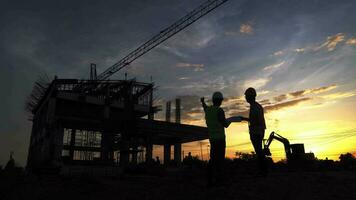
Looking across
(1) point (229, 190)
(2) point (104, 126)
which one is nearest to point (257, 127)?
(1) point (229, 190)

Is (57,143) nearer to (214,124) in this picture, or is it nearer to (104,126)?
(104,126)

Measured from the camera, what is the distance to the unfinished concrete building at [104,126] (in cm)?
3531

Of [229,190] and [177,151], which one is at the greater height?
[177,151]

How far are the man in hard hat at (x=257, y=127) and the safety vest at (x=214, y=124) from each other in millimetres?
751

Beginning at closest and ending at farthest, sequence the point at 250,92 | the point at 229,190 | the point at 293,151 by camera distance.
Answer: the point at 229,190
the point at 250,92
the point at 293,151

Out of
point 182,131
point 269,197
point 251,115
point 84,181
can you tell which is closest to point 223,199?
point 269,197

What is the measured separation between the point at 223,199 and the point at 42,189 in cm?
550

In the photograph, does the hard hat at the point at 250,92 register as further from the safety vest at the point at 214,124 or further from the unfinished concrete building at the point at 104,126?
the unfinished concrete building at the point at 104,126

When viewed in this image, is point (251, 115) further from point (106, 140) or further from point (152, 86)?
point (152, 86)

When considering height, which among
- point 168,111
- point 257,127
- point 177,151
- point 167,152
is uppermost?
point 168,111

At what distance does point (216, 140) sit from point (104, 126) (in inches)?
1204

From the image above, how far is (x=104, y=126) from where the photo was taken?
118 feet

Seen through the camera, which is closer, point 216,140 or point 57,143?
point 216,140

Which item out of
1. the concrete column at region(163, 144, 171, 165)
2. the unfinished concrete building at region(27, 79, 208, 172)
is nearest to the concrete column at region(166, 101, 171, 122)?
the unfinished concrete building at region(27, 79, 208, 172)
